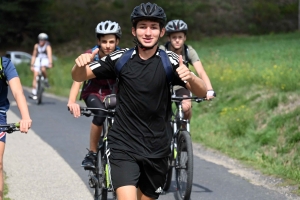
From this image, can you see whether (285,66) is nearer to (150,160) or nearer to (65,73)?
(150,160)

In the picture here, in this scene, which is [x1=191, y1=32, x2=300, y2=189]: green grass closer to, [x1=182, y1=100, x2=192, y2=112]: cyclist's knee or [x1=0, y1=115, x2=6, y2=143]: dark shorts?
[x1=182, y1=100, x2=192, y2=112]: cyclist's knee

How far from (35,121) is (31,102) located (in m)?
4.61

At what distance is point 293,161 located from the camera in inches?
376

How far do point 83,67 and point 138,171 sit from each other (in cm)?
83

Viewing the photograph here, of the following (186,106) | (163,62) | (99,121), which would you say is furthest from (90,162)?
(163,62)

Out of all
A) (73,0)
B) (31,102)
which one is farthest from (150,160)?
(73,0)

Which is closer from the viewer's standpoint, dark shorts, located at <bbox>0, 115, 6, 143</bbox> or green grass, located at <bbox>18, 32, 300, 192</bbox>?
dark shorts, located at <bbox>0, 115, 6, 143</bbox>

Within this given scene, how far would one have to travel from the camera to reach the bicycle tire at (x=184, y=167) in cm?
715

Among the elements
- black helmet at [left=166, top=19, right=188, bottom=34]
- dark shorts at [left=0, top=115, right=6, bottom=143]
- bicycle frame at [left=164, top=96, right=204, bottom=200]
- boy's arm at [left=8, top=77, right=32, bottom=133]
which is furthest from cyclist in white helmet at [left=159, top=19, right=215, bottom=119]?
boy's arm at [left=8, top=77, right=32, bottom=133]

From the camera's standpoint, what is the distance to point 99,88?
24.5 feet

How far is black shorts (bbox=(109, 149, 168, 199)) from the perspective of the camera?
4934 millimetres

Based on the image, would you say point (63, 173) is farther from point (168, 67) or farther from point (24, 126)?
point (168, 67)

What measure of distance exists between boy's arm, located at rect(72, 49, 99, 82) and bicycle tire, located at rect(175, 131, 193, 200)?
7.70 feet

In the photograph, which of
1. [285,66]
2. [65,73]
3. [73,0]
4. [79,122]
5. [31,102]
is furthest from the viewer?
[73,0]
